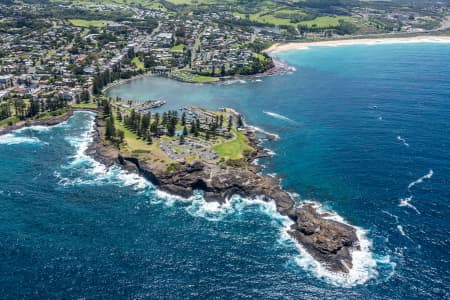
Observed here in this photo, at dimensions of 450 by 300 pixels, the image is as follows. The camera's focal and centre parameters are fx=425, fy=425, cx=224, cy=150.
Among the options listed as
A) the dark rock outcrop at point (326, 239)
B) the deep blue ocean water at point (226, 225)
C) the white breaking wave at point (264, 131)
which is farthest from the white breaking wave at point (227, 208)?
the white breaking wave at point (264, 131)

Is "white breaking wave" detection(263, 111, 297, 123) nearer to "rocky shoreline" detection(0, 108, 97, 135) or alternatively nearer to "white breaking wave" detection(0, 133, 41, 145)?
"rocky shoreline" detection(0, 108, 97, 135)

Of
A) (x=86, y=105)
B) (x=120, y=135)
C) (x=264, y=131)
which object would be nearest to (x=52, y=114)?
(x=86, y=105)

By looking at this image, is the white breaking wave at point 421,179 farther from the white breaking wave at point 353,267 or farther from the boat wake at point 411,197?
the white breaking wave at point 353,267

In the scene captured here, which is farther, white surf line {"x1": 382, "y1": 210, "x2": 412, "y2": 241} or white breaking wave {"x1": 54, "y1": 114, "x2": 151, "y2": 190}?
white breaking wave {"x1": 54, "y1": 114, "x2": 151, "y2": 190}

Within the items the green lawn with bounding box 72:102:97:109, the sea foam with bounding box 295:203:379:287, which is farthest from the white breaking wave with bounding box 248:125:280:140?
the green lawn with bounding box 72:102:97:109

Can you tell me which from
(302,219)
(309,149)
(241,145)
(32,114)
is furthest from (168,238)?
(32,114)

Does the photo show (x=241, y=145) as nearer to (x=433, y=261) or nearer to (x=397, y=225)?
(x=397, y=225)

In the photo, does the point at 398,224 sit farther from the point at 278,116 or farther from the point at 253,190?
the point at 278,116
